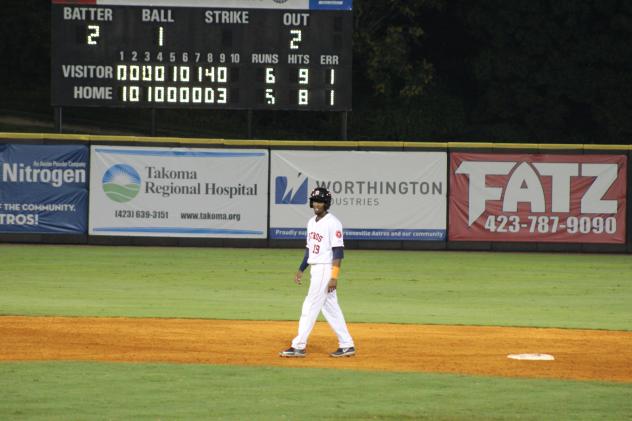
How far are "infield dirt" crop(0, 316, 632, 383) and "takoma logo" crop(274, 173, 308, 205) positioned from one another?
1000 centimetres

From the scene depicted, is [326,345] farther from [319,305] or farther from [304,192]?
[304,192]

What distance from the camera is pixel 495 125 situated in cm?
4219

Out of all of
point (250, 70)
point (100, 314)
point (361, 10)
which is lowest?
point (100, 314)

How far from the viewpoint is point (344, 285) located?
59.1 ft

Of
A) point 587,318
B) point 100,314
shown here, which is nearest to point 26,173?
point 100,314

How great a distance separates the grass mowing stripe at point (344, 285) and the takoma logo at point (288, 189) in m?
1.12

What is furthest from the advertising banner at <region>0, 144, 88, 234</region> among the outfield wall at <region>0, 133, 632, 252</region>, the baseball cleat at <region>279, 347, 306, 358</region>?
the baseball cleat at <region>279, 347, 306, 358</region>

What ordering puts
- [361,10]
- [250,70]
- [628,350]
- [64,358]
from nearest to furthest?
[64,358] < [628,350] < [250,70] < [361,10]

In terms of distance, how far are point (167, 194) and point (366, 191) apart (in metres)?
4.01

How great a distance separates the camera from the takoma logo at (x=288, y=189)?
23.5 m

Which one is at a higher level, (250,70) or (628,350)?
(250,70)

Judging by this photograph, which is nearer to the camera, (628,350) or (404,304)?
(628,350)

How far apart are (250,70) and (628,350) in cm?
1223

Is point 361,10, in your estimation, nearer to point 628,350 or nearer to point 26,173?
point 26,173
